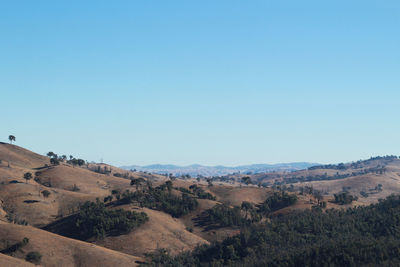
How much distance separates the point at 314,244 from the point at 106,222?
72954 mm

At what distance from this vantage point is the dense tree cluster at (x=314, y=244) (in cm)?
9562

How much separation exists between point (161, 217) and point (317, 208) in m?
70.2

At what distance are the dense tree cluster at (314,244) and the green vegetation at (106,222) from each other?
22.3m

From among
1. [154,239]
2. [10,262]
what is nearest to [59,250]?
[10,262]

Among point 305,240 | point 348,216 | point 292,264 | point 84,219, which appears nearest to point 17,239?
point 84,219

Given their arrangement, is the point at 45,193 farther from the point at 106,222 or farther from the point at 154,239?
the point at 154,239

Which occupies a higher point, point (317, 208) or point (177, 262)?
point (317, 208)

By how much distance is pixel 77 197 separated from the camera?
184 metres

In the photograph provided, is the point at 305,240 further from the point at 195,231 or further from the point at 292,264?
the point at 195,231

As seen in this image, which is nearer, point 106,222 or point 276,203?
point 106,222

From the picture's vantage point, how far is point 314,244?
10819cm

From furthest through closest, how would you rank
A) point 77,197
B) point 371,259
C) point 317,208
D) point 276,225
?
point 77,197, point 317,208, point 276,225, point 371,259

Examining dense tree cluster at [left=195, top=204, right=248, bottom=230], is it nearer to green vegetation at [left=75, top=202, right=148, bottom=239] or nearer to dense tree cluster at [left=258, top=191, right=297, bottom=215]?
dense tree cluster at [left=258, top=191, right=297, bottom=215]

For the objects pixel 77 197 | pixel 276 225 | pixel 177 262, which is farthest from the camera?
pixel 77 197
